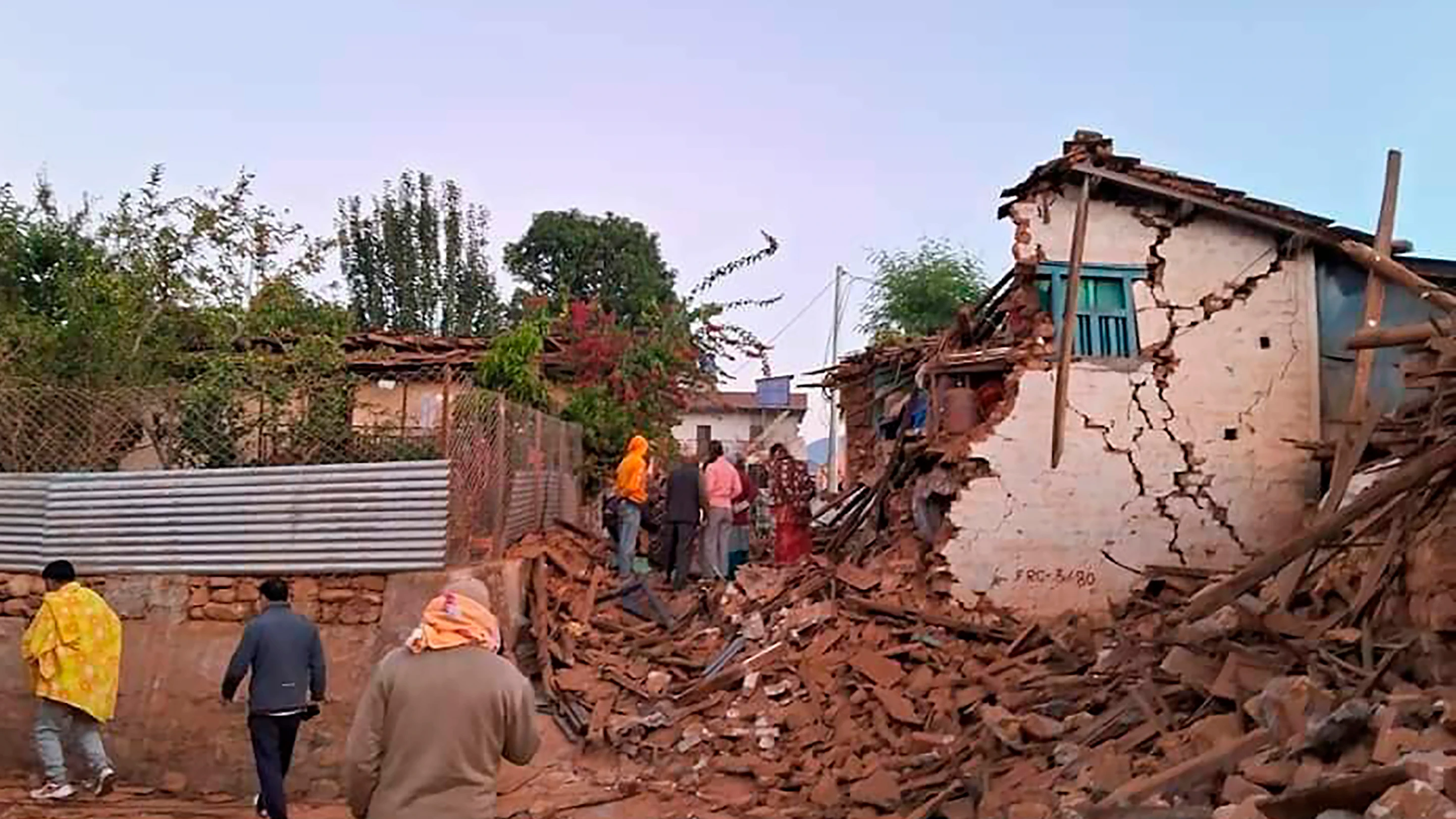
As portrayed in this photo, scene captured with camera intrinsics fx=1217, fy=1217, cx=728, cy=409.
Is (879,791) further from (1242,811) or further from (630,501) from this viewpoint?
(630,501)

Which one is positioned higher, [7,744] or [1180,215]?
[1180,215]

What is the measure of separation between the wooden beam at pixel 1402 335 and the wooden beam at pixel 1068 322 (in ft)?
14.6

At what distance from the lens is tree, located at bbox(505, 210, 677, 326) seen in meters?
36.4

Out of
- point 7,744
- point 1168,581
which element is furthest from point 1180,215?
point 7,744

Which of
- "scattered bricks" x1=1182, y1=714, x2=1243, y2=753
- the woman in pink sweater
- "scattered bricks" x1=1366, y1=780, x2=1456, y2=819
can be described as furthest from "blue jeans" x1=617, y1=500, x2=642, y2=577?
"scattered bricks" x1=1366, y1=780, x2=1456, y2=819

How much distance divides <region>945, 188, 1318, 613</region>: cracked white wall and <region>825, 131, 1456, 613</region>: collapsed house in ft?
0.06

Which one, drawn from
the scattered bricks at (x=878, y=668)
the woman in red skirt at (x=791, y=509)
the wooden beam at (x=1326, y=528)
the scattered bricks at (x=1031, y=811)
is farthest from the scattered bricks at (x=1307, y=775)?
the woman in red skirt at (x=791, y=509)

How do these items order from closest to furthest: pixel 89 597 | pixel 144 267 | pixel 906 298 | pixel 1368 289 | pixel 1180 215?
pixel 89 597
pixel 1368 289
pixel 1180 215
pixel 144 267
pixel 906 298

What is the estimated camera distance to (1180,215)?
13.2 meters

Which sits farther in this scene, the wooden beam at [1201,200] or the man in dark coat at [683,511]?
the man in dark coat at [683,511]

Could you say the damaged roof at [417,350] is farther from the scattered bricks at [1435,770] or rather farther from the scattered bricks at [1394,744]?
the scattered bricks at [1435,770]

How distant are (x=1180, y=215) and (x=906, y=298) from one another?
19.4 meters

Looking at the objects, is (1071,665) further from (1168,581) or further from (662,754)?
(662,754)

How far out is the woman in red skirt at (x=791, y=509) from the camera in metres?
15.2
